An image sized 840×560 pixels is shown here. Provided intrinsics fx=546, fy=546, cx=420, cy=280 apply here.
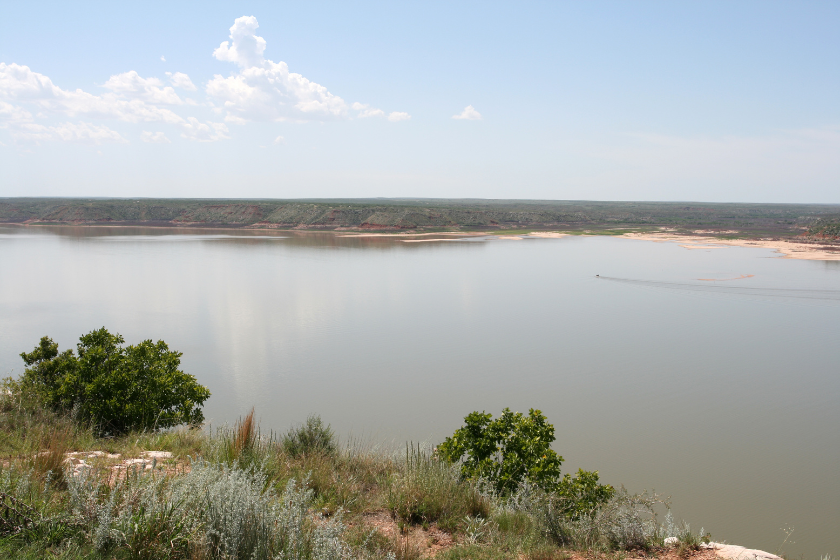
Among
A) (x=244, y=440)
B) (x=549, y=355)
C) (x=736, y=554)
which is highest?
(x=244, y=440)

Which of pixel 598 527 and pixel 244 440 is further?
pixel 244 440

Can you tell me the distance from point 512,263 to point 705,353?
819 inches

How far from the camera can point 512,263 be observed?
115 ft

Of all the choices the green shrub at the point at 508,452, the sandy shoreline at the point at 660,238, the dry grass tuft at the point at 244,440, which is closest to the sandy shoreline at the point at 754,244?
the sandy shoreline at the point at 660,238

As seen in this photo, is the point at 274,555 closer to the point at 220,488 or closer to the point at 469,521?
the point at 220,488

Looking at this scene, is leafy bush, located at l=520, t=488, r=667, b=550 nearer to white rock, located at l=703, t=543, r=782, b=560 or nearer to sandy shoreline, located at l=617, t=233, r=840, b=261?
white rock, located at l=703, t=543, r=782, b=560

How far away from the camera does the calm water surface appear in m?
8.20

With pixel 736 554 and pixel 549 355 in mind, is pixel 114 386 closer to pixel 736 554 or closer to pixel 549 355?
pixel 736 554

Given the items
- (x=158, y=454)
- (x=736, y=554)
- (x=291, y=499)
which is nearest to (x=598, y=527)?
(x=736, y=554)

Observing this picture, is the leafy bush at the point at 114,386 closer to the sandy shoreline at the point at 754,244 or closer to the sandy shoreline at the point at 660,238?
the sandy shoreline at the point at 754,244

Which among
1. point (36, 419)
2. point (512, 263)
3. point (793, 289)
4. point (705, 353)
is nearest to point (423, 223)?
point (512, 263)

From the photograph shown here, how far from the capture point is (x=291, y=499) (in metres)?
4.11

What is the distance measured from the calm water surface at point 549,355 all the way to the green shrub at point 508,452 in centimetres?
219

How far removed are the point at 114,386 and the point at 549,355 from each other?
9.91m
